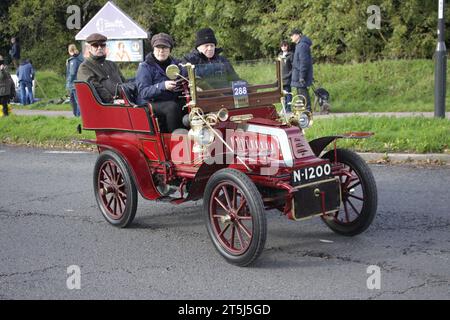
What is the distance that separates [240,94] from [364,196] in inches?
54.6

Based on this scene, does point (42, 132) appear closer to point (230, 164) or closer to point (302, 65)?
point (302, 65)

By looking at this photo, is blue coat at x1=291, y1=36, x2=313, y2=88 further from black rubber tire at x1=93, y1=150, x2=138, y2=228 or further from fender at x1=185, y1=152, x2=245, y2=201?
fender at x1=185, y1=152, x2=245, y2=201

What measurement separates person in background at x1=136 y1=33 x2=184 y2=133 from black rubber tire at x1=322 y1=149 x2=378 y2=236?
141cm

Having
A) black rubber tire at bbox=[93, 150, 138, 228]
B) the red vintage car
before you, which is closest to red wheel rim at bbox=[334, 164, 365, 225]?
the red vintage car

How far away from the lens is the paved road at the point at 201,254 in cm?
491

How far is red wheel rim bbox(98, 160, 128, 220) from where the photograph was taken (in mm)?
6789

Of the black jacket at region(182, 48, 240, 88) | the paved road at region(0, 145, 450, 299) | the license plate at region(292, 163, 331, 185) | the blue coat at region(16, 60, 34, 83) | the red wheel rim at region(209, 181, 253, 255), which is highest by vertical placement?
the blue coat at region(16, 60, 34, 83)

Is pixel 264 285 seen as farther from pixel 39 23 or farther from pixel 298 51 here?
pixel 39 23

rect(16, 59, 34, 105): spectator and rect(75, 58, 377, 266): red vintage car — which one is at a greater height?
rect(16, 59, 34, 105): spectator

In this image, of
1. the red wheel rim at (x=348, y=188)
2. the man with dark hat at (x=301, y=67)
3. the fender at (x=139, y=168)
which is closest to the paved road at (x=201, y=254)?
the red wheel rim at (x=348, y=188)

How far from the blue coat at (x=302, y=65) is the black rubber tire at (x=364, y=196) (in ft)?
Result: 25.3

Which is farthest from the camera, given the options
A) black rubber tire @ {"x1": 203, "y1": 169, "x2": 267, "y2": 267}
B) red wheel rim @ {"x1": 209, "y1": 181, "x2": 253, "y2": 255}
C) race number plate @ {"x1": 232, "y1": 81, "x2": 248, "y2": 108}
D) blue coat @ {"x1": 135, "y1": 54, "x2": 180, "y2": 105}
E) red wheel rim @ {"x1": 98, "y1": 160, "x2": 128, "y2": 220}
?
red wheel rim @ {"x1": 98, "y1": 160, "x2": 128, "y2": 220}

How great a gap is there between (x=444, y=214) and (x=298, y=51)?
25.0ft

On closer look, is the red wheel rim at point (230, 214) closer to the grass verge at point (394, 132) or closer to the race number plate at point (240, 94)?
the race number plate at point (240, 94)
